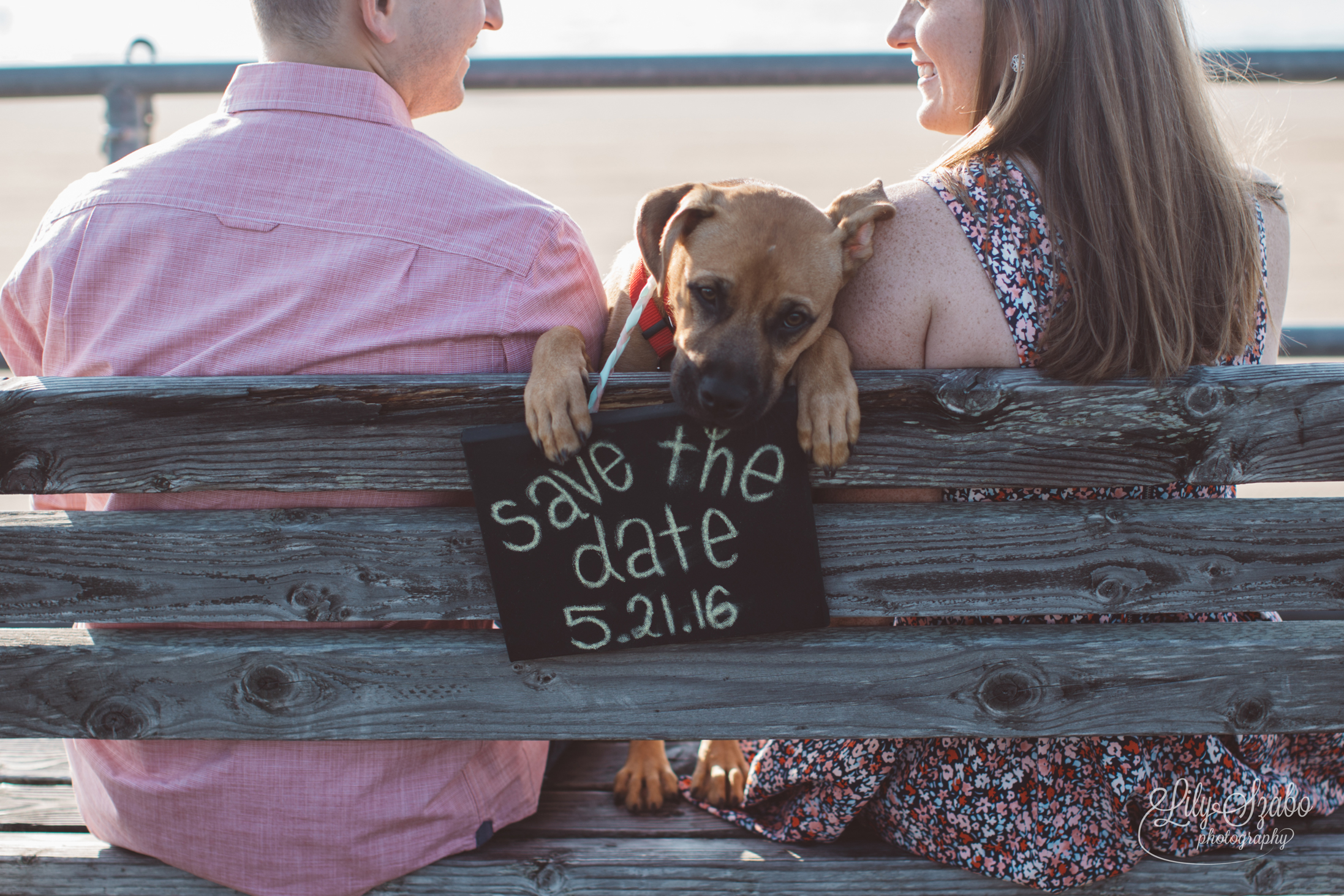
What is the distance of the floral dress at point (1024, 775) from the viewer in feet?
6.17

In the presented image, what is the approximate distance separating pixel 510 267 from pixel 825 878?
137 centimetres

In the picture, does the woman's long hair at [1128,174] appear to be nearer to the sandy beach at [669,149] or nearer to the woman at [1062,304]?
the woman at [1062,304]

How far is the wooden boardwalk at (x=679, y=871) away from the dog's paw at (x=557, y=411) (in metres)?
0.89

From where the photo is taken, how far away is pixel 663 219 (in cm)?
230

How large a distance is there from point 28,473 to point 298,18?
109 cm

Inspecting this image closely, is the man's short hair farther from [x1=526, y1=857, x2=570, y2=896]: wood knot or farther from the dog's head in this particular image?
[x1=526, y1=857, x2=570, y2=896]: wood knot

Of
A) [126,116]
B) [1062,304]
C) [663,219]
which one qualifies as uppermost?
[126,116]

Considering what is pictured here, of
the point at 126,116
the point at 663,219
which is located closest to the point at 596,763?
the point at 663,219

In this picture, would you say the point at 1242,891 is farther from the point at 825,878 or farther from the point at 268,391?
the point at 268,391

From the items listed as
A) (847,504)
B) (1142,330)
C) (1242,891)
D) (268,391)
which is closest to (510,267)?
(268,391)

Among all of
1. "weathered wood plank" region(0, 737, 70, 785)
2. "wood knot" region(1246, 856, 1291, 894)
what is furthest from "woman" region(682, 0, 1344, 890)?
"weathered wood plank" region(0, 737, 70, 785)

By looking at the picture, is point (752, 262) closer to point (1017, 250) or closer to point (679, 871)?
point (1017, 250)

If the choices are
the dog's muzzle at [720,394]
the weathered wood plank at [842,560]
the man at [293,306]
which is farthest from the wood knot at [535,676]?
the dog's muzzle at [720,394]

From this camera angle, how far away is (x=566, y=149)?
1795 cm
